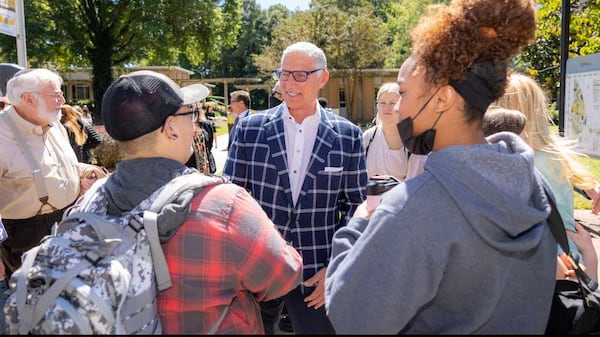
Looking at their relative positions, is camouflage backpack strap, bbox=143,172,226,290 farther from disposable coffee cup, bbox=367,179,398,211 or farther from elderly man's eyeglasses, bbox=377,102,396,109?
elderly man's eyeglasses, bbox=377,102,396,109

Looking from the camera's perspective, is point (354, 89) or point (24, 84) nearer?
point (24, 84)

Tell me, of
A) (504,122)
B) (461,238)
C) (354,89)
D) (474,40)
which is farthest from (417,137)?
(354,89)

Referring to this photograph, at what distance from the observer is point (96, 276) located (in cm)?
147

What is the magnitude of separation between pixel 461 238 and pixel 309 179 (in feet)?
5.87

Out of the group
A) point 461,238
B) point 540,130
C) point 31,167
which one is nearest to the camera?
point 461,238

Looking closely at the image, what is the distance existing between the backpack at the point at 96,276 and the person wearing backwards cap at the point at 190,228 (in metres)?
0.06

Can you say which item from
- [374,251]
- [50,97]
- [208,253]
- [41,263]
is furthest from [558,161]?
[50,97]

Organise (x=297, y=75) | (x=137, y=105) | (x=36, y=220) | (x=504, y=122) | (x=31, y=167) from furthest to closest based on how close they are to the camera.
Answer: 1. (x=36, y=220)
2. (x=31, y=167)
3. (x=297, y=75)
4. (x=504, y=122)
5. (x=137, y=105)

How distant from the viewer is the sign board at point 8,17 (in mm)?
6480

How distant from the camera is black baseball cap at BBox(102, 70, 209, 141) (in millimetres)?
1827

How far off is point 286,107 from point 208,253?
1836 millimetres

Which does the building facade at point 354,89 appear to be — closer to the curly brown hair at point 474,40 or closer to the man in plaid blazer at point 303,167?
the man in plaid blazer at point 303,167

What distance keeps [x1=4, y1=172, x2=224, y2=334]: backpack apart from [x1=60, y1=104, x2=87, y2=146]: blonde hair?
4501 mm

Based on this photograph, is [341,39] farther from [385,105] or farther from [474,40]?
[474,40]
